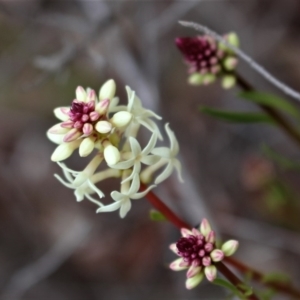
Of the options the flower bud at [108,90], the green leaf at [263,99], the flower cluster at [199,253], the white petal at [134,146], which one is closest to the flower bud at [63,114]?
the flower bud at [108,90]

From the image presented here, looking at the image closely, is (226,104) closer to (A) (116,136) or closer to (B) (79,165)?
(B) (79,165)

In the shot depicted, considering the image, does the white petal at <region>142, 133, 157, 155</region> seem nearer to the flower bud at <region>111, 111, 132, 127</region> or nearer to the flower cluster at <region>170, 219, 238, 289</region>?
the flower bud at <region>111, 111, 132, 127</region>

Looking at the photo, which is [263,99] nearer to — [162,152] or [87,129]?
[162,152]

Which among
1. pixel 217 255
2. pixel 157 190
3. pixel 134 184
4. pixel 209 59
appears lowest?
pixel 157 190

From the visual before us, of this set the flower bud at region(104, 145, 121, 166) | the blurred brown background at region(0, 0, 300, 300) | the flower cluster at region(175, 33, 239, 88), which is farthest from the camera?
the blurred brown background at region(0, 0, 300, 300)

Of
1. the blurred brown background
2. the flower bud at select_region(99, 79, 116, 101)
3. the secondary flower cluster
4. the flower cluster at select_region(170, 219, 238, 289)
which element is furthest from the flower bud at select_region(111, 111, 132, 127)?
the blurred brown background

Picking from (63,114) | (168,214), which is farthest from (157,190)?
(63,114)
